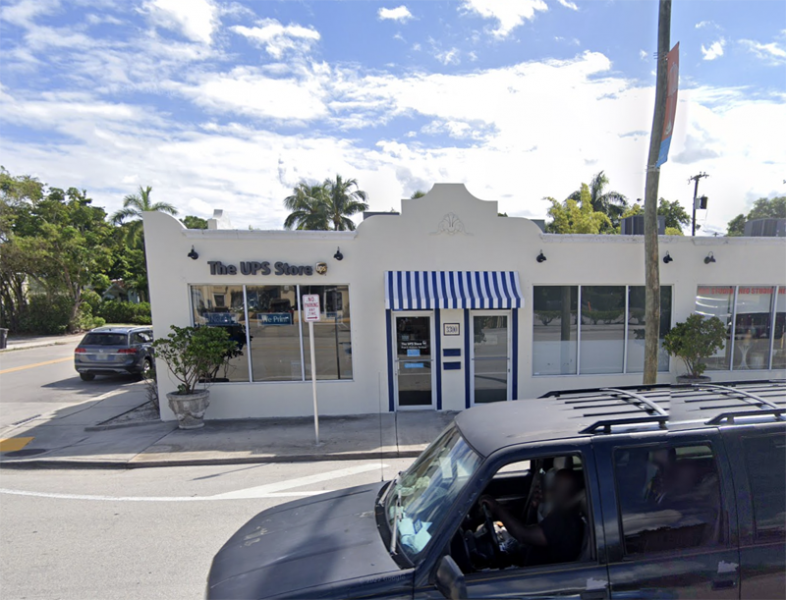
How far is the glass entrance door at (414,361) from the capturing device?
8922mm

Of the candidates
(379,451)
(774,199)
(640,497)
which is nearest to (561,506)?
(640,497)

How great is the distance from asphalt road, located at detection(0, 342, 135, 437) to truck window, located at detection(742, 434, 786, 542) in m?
12.2

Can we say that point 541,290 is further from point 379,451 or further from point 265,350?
point 265,350

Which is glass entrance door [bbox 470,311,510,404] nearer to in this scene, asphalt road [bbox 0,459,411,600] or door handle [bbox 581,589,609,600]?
asphalt road [bbox 0,459,411,600]

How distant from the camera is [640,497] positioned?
2.16 metres

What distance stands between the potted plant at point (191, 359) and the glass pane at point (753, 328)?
11.7 m

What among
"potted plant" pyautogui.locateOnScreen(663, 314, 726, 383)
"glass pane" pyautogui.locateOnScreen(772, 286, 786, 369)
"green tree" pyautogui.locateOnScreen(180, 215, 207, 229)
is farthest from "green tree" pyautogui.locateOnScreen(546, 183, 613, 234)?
"green tree" pyautogui.locateOnScreen(180, 215, 207, 229)

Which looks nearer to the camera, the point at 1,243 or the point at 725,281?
the point at 725,281

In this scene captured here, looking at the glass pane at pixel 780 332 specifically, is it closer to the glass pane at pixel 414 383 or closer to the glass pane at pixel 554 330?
the glass pane at pixel 554 330

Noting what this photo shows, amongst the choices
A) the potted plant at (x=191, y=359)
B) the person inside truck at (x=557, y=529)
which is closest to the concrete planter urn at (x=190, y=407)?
the potted plant at (x=191, y=359)

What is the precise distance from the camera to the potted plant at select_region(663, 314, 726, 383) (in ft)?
29.2

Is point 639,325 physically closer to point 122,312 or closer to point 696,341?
point 696,341

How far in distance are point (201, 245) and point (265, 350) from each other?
2.55 metres

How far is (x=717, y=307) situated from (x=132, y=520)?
39.6ft
